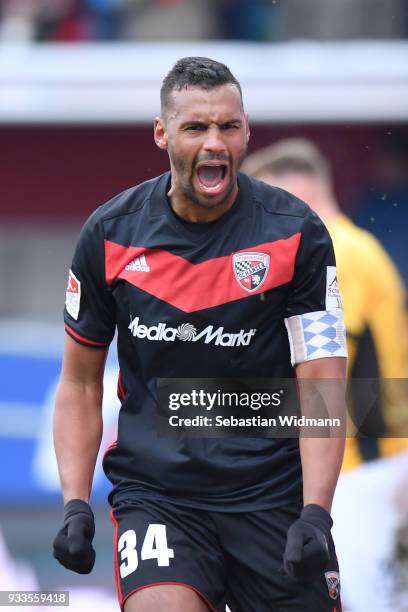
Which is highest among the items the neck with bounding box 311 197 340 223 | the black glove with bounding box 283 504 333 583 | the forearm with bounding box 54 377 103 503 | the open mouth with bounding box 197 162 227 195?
the neck with bounding box 311 197 340 223

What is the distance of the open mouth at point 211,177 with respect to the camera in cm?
386

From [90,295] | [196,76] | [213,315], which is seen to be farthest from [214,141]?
[90,295]

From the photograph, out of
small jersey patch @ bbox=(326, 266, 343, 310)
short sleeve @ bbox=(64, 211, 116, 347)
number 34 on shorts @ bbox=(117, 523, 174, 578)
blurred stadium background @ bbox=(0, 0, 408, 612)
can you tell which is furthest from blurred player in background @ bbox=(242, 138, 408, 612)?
blurred stadium background @ bbox=(0, 0, 408, 612)

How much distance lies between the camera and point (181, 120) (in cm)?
388

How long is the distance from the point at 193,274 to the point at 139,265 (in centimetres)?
15

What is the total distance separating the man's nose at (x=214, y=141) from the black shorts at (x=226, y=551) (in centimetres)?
96

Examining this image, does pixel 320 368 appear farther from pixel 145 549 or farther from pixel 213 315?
pixel 145 549

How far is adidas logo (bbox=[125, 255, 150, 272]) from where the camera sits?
3943mm

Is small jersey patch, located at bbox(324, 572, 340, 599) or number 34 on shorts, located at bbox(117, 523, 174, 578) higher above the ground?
number 34 on shorts, located at bbox(117, 523, 174, 578)

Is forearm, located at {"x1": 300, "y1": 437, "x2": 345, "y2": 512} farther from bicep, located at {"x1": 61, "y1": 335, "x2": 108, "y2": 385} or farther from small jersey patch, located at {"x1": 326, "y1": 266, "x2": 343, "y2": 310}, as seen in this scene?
bicep, located at {"x1": 61, "y1": 335, "x2": 108, "y2": 385}

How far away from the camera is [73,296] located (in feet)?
13.4

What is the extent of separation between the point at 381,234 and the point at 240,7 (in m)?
2.57

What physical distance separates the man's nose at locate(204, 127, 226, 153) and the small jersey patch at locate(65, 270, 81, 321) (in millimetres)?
562

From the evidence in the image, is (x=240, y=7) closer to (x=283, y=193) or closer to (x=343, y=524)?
(x=343, y=524)
